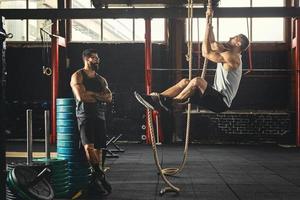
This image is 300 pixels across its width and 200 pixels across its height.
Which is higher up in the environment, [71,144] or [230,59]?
[230,59]

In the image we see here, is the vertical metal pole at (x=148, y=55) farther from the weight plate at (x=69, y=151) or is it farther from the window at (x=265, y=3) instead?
the weight plate at (x=69, y=151)

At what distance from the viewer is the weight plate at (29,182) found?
3.15m

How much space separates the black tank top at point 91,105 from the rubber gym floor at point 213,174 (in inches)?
34.9

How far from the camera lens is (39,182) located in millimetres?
3369

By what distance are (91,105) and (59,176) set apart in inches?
33.3

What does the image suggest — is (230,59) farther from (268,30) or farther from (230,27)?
(268,30)

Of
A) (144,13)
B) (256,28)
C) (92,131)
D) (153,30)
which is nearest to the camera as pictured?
(92,131)

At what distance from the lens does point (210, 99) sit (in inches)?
156

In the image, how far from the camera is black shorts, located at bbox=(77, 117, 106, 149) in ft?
13.9

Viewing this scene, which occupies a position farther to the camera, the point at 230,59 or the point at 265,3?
the point at 265,3

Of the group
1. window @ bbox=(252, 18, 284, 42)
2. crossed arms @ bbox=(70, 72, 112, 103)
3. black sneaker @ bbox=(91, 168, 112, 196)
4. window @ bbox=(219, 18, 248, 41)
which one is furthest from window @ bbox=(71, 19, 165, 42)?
black sneaker @ bbox=(91, 168, 112, 196)

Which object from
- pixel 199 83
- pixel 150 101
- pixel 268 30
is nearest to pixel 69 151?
pixel 150 101

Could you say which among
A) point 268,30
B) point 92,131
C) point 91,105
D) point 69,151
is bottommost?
point 69,151

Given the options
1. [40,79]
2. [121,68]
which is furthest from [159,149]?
[40,79]
